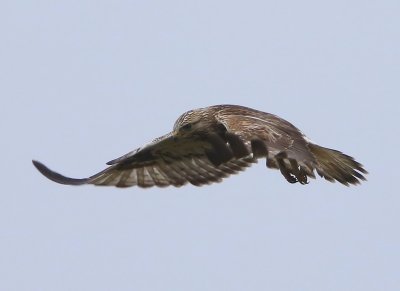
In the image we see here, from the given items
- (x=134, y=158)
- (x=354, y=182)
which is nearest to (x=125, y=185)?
(x=134, y=158)

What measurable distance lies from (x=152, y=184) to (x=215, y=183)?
0.69 meters

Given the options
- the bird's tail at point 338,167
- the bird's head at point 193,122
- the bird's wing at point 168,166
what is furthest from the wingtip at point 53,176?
the bird's tail at point 338,167

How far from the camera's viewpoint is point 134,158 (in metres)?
17.5

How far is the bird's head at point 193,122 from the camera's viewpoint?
653 inches

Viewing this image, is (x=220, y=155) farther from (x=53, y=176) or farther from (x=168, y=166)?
(x=168, y=166)

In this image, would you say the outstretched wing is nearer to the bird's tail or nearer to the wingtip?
the bird's tail

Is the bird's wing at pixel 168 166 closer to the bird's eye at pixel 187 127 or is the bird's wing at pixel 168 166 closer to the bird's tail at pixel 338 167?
the bird's eye at pixel 187 127

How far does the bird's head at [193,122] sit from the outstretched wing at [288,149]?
0.27m

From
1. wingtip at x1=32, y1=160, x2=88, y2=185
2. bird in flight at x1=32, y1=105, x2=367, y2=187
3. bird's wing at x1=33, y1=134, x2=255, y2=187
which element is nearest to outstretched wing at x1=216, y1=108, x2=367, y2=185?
bird in flight at x1=32, y1=105, x2=367, y2=187

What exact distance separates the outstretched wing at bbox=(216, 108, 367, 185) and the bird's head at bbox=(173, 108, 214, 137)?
27 centimetres

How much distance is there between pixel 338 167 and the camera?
16438 mm

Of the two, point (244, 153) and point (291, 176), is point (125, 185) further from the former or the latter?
point (244, 153)

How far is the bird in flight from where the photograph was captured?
14.4m

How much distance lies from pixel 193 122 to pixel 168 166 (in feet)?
4.01
